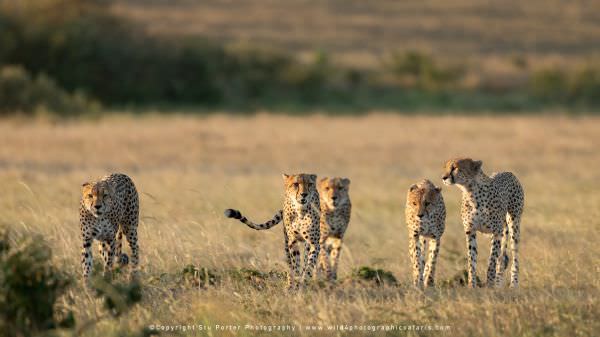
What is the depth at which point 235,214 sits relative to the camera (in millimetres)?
7031

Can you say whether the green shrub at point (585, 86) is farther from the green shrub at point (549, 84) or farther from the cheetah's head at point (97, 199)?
the cheetah's head at point (97, 199)

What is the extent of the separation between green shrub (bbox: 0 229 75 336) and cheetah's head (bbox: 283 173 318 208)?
183 centimetres

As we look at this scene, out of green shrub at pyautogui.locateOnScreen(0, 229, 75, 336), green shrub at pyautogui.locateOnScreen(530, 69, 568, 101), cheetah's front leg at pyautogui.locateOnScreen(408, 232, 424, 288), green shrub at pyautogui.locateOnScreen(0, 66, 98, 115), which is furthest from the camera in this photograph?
green shrub at pyautogui.locateOnScreen(530, 69, 568, 101)

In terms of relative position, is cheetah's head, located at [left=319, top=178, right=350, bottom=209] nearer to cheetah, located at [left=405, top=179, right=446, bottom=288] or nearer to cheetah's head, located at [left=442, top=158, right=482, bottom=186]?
cheetah, located at [left=405, top=179, right=446, bottom=288]

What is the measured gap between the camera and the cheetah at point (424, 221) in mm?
7266

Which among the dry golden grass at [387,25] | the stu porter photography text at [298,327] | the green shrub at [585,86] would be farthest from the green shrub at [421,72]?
the stu porter photography text at [298,327]

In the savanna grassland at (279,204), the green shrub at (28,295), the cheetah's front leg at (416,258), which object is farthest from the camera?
the cheetah's front leg at (416,258)

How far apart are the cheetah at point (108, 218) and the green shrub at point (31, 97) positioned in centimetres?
1692

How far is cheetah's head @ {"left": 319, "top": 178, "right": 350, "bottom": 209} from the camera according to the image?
716 centimetres

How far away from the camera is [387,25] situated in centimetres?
5019

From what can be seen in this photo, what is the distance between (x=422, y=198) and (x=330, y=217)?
2.19 feet

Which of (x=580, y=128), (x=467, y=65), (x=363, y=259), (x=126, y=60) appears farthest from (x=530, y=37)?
(x=363, y=259)

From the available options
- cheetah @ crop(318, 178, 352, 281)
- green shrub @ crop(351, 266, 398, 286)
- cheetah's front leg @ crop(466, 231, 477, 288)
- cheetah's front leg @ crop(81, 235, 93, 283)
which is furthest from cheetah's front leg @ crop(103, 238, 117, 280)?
cheetah's front leg @ crop(466, 231, 477, 288)

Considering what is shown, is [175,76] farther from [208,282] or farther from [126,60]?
[208,282]
